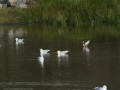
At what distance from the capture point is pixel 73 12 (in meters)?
39.0

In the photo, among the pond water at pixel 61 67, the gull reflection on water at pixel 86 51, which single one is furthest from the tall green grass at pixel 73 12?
the gull reflection on water at pixel 86 51

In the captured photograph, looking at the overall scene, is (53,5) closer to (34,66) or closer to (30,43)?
(30,43)

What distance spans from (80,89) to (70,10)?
28868 millimetres

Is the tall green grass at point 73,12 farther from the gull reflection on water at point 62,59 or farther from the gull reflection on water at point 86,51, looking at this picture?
the gull reflection on water at point 62,59

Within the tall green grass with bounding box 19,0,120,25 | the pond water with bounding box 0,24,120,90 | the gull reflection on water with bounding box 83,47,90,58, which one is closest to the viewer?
the pond water with bounding box 0,24,120,90

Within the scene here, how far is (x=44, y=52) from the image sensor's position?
60.8 feet

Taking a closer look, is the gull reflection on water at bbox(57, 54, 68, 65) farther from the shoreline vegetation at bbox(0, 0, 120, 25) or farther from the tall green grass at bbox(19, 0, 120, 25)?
the shoreline vegetation at bbox(0, 0, 120, 25)

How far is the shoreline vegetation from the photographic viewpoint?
38250 mm

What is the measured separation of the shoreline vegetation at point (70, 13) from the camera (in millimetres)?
38250

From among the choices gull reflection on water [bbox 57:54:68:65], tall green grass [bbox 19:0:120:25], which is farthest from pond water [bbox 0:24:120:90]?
tall green grass [bbox 19:0:120:25]

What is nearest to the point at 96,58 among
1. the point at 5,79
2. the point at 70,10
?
the point at 5,79

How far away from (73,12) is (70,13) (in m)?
0.33

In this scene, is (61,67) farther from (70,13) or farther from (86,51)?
(70,13)

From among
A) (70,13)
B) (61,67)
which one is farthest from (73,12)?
(61,67)
